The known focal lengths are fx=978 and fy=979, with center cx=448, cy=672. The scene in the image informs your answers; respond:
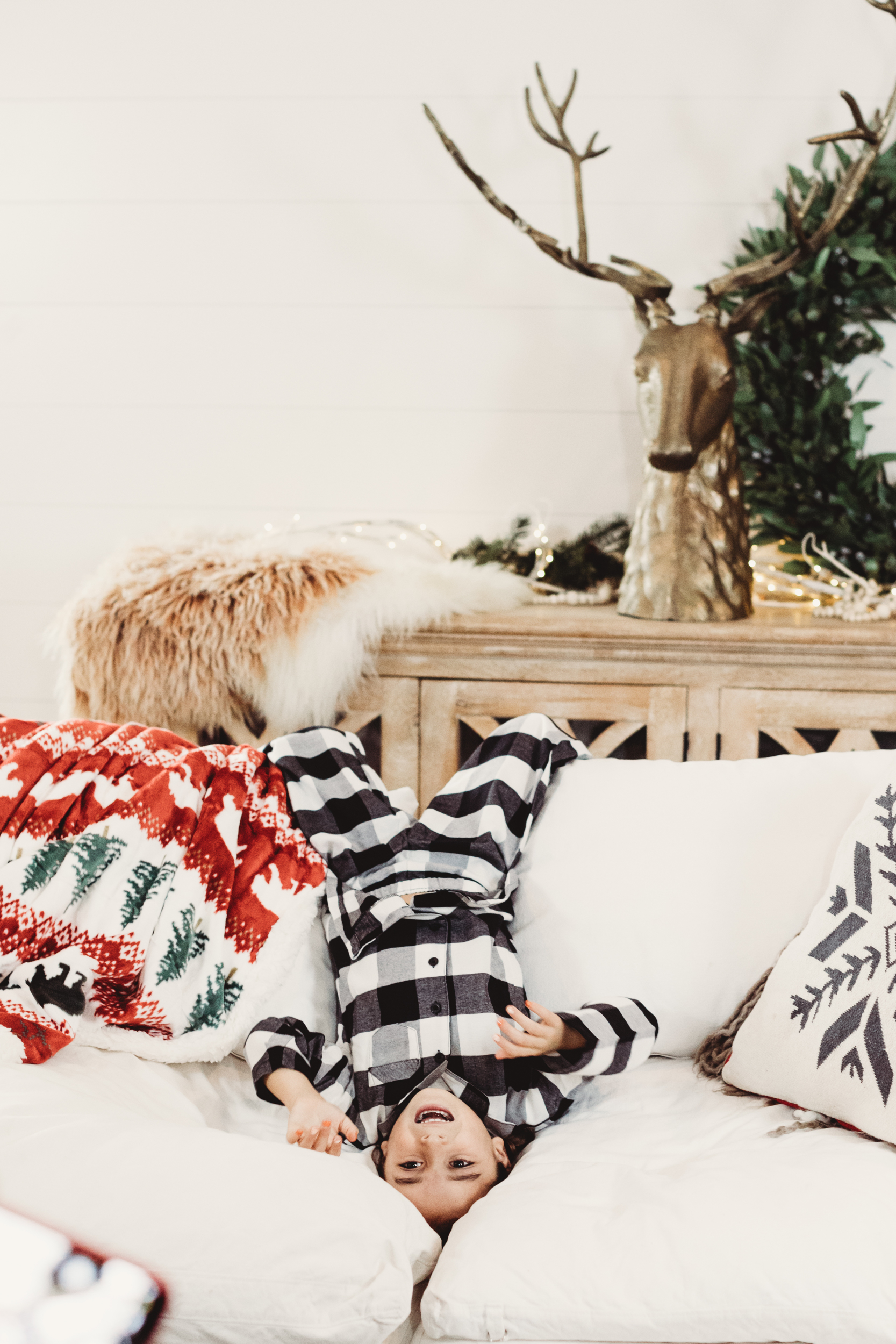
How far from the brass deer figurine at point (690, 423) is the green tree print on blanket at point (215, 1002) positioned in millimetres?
1065

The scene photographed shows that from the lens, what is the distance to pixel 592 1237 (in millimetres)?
817

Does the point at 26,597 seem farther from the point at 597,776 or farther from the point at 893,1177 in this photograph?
the point at 893,1177

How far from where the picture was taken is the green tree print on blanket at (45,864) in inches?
46.3

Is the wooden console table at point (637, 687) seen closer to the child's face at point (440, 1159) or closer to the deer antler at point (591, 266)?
the deer antler at point (591, 266)

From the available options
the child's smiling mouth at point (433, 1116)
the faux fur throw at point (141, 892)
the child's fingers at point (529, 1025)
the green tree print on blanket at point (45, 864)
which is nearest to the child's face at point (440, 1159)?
the child's smiling mouth at point (433, 1116)

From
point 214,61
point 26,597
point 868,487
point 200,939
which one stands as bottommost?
point 200,939

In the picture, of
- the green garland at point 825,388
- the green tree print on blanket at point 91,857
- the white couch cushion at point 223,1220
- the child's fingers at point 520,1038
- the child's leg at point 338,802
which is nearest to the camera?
the white couch cushion at point 223,1220

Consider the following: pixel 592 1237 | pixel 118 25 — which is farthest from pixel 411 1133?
pixel 118 25

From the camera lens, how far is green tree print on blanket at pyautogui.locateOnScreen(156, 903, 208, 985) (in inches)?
A: 45.6

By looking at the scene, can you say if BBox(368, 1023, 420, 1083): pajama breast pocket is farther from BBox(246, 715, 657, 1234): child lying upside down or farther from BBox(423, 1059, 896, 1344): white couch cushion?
BBox(423, 1059, 896, 1344): white couch cushion

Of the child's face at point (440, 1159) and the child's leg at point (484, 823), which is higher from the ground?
the child's leg at point (484, 823)

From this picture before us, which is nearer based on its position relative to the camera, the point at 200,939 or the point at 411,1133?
the point at 411,1133

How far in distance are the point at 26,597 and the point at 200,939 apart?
1559 millimetres

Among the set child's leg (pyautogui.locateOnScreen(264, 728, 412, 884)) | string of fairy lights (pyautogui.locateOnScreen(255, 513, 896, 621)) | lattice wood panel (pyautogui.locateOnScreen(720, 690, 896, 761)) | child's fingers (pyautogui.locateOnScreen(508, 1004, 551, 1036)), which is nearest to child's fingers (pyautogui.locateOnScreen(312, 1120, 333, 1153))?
child's fingers (pyautogui.locateOnScreen(508, 1004, 551, 1036))
